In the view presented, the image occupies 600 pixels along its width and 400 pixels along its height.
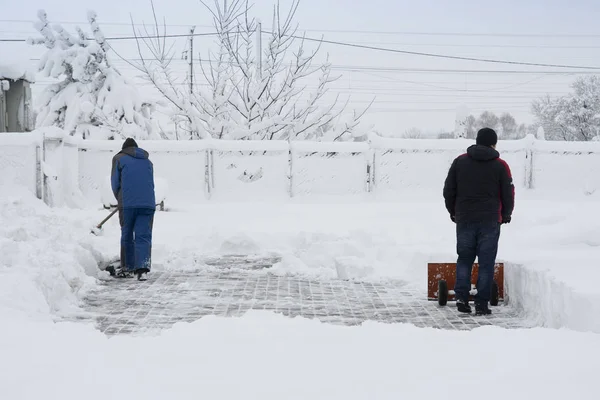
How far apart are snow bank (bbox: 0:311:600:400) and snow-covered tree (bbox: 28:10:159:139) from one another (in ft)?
78.4

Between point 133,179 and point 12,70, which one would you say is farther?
point 12,70

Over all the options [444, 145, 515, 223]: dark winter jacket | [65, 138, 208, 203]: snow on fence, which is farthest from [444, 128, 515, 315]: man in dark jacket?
[65, 138, 208, 203]: snow on fence

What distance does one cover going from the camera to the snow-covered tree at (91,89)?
94.4 feet

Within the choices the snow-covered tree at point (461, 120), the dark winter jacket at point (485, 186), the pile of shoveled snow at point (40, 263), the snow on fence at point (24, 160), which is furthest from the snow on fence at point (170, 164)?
the dark winter jacket at point (485, 186)

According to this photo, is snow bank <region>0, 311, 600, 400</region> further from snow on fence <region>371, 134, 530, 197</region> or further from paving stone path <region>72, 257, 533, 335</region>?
snow on fence <region>371, 134, 530, 197</region>

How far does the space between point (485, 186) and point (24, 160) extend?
12.8 meters

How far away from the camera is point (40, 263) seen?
7.86 meters

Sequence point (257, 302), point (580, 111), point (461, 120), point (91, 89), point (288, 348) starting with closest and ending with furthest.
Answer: point (288, 348)
point (257, 302)
point (461, 120)
point (91, 89)
point (580, 111)

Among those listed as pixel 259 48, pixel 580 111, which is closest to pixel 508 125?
pixel 580 111

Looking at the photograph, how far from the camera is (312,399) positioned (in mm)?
3887

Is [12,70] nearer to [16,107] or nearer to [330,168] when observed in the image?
[16,107]

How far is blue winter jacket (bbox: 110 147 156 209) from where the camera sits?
9.48 m

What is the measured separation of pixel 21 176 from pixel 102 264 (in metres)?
8.12

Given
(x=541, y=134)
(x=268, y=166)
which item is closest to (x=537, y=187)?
(x=541, y=134)
